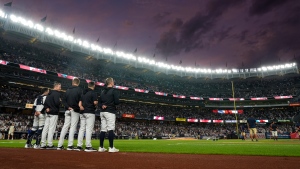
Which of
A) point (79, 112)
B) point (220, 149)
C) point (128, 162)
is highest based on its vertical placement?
point (79, 112)

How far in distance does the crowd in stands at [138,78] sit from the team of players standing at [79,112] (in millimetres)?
33540

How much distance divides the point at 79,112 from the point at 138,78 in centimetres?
5087

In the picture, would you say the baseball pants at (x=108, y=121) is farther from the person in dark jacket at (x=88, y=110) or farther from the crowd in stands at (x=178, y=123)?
the crowd in stands at (x=178, y=123)

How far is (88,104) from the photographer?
7.59 meters

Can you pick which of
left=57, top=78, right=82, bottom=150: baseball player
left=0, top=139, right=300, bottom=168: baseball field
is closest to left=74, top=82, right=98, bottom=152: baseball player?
left=57, top=78, right=82, bottom=150: baseball player

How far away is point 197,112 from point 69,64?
38.3 meters

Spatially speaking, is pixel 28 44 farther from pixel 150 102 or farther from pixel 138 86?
pixel 150 102

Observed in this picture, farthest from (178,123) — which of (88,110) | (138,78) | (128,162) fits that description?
(128,162)

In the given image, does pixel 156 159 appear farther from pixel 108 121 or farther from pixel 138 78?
pixel 138 78

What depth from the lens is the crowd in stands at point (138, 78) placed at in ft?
133

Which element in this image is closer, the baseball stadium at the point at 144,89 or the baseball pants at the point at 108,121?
the baseball pants at the point at 108,121

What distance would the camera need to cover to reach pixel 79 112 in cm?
802

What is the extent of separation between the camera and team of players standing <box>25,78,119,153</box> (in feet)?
23.7

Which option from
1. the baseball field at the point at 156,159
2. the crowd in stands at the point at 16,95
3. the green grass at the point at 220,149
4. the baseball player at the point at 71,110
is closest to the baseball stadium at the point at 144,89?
the crowd in stands at the point at 16,95
